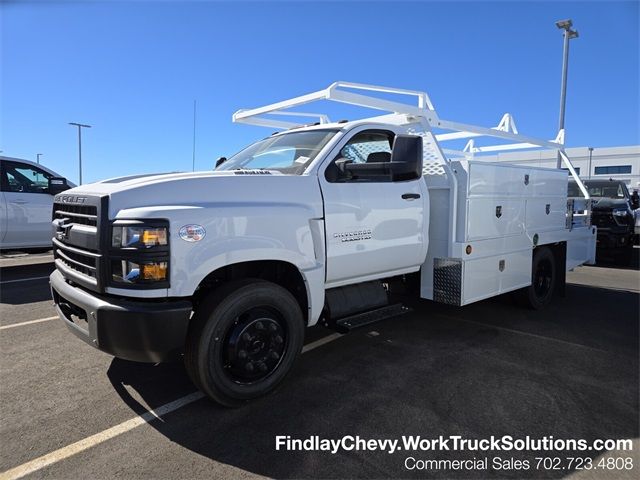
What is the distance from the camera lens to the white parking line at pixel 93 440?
2.50 m

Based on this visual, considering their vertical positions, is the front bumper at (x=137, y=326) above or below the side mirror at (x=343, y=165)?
below

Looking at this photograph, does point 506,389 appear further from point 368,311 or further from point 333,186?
point 333,186

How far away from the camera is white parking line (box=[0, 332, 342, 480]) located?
2.50 meters

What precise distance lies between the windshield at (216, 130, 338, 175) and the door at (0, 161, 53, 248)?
5927 mm

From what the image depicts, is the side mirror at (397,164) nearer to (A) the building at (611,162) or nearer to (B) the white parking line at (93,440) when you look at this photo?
(B) the white parking line at (93,440)

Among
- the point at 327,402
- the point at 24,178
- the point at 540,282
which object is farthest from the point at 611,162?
the point at 327,402

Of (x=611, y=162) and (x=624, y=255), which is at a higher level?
(x=611, y=162)

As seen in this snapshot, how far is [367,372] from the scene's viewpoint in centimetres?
388

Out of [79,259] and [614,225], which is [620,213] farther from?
[79,259]

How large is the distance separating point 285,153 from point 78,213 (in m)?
1.76

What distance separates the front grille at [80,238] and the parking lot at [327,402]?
37.2 inches

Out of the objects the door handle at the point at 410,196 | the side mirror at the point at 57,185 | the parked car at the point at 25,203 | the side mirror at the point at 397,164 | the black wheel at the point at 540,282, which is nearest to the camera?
the side mirror at the point at 397,164

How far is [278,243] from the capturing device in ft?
10.8

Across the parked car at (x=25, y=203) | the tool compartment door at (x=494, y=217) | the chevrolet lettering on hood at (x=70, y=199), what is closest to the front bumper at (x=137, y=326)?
the chevrolet lettering on hood at (x=70, y=199)
